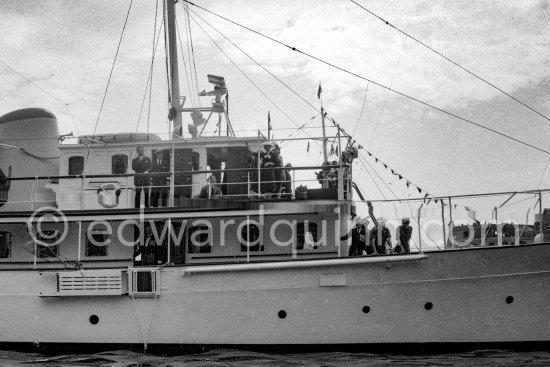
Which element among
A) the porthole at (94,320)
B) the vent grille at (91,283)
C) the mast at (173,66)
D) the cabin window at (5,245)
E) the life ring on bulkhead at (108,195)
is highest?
the mast at (173,66)

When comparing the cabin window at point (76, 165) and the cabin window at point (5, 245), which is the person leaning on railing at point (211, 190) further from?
the cabin window at point (5, 245)

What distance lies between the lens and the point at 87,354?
15.1 metres

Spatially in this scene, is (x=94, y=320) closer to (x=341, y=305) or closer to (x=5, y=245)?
(x=5, y=245)

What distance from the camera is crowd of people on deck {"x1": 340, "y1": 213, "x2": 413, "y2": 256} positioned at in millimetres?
15047

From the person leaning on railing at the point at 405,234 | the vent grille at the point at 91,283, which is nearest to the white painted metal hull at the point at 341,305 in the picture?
the vent grille at the point at 91,283

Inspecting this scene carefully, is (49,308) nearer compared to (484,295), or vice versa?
(484,295)

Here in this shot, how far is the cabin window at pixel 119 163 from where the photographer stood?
17.2 m

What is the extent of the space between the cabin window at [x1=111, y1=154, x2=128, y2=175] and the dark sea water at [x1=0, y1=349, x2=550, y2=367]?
5067mm

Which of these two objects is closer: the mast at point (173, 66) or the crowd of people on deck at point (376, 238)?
the crowd of people on deck at point (376, 238)

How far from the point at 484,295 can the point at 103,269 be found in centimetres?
910

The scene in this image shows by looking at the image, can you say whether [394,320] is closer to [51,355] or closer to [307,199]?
[307,199]

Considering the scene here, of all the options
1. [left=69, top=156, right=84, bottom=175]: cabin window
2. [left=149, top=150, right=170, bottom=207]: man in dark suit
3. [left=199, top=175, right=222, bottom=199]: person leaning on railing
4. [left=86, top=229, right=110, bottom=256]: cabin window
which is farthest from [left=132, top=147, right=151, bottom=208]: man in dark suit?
[left=69, top=156, right=84, bottom=175]: cabin window

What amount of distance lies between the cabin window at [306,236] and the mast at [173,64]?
509 cm

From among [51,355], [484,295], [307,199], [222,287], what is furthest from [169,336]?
[484,295]
